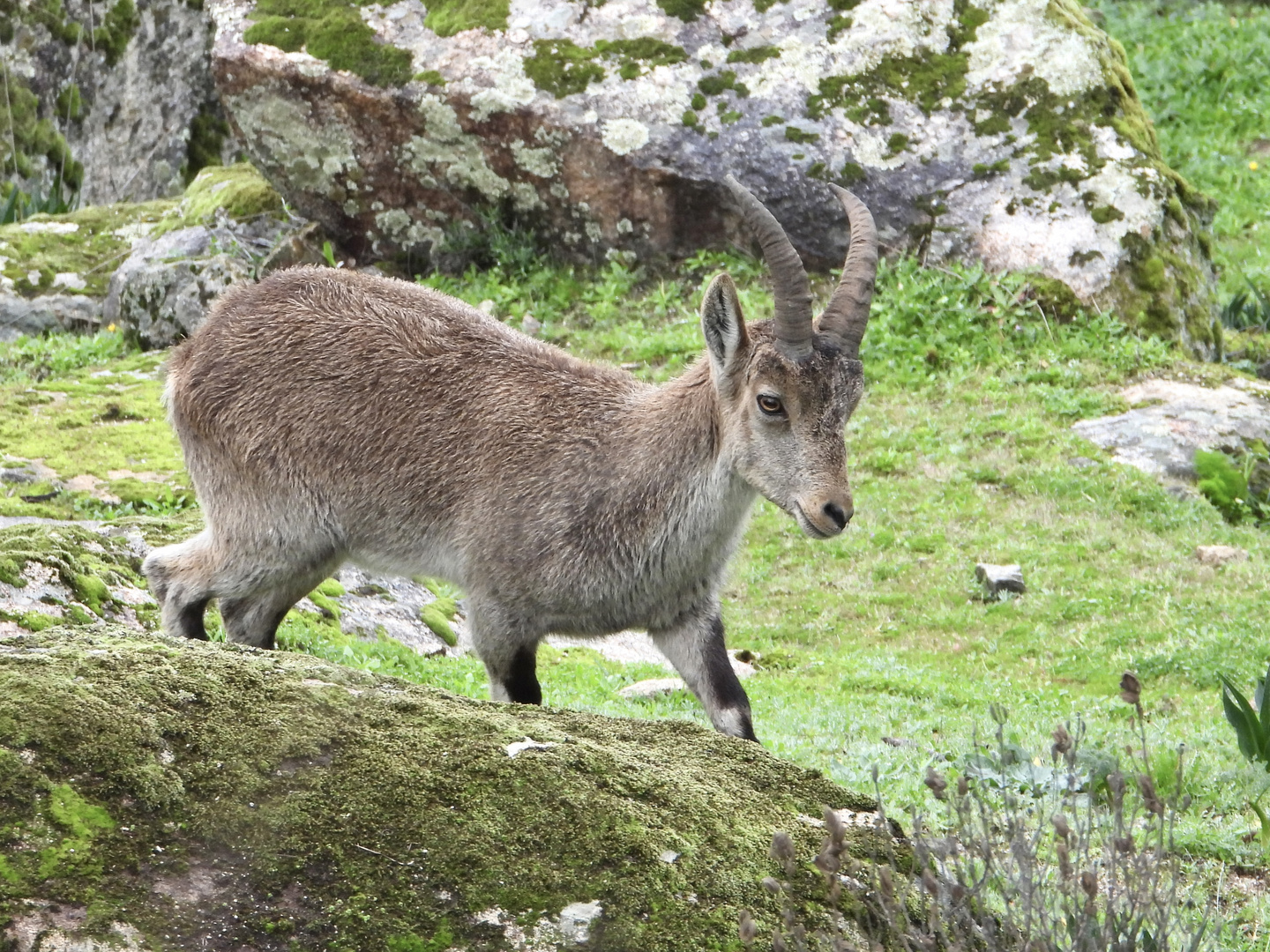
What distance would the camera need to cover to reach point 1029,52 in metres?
12.6

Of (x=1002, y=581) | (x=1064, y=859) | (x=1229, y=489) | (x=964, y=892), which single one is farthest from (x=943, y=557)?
(x=1064, y=859)

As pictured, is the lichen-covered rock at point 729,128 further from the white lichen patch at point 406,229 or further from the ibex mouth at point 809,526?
the ibex mouth at point 809,526

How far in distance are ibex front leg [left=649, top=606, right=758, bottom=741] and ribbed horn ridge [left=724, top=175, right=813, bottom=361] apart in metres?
1.17

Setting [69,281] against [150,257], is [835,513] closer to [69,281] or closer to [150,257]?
[150,257]

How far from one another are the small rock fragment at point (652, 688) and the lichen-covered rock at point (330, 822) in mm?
3944

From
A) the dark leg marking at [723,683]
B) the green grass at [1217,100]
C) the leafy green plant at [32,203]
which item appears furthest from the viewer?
the green grass at [1217,100]

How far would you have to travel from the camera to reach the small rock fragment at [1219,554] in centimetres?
945

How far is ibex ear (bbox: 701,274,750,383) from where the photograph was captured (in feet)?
19.7

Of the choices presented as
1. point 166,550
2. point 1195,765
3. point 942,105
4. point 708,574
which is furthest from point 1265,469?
point 166,550

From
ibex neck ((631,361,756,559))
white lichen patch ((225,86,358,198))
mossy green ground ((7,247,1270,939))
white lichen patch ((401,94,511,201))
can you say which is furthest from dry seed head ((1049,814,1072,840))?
white lichen patch ((225,86,358,198))

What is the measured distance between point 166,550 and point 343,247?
7270 millimetres

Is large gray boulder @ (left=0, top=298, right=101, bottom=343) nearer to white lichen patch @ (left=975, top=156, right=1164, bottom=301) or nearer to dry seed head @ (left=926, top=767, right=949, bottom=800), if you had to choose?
white lichen patch @ (left=975, top=156, right=1164, bottom=301)

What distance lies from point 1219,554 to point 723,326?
16.4ft

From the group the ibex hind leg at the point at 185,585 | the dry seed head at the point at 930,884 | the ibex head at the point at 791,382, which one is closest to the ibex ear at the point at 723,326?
the ibex head at the point at 791,382
